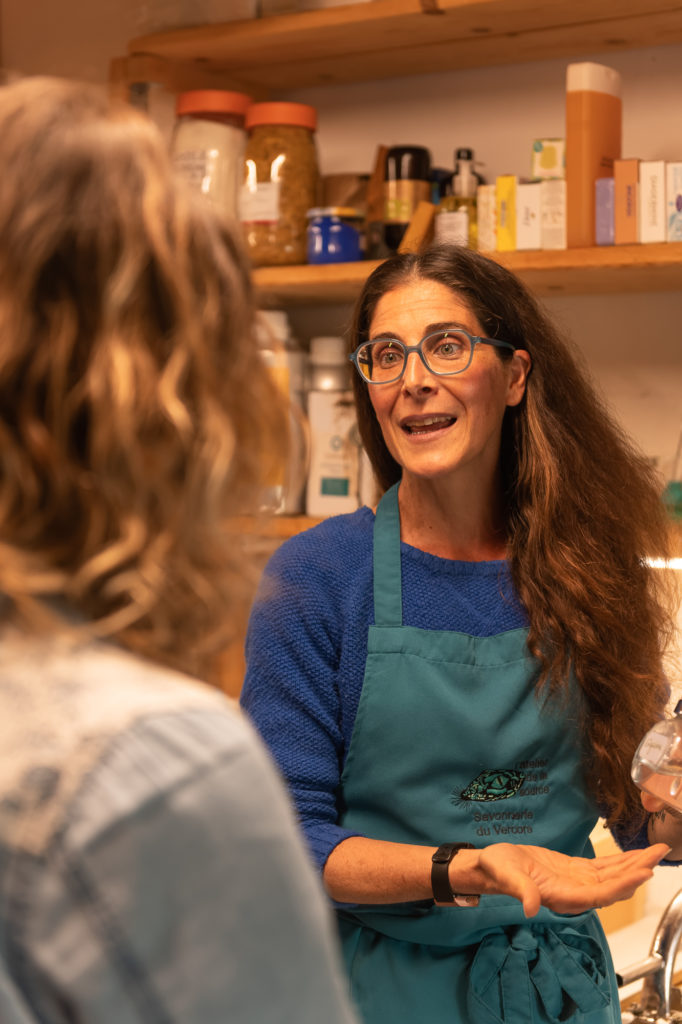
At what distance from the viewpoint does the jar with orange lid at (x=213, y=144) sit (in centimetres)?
210

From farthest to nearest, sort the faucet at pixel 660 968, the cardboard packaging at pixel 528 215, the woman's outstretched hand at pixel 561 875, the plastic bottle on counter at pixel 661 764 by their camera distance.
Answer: the cardboard packaging at pixel 528 215 → the faucet at pixel 660 968 → the plastic bottle on counter at pixel 661 764 → the woman's outstretched hand at pixel 561 875

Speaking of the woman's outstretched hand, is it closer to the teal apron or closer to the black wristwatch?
the black wristwatch

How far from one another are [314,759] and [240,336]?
2.23ft

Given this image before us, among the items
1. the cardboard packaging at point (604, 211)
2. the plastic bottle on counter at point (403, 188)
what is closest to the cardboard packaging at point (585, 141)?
the cardboard packaging at point (604, 211)

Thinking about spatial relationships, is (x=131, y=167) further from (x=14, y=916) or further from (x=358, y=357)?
(x=358, y=357)

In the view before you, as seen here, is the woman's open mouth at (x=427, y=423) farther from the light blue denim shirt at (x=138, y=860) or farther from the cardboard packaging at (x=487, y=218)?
the light blue denim shirt at (x=138, y=860)

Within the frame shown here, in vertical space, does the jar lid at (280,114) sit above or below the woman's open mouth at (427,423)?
above

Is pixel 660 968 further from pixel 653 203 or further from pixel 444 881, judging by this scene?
pixel 653 203

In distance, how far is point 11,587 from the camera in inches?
18.0

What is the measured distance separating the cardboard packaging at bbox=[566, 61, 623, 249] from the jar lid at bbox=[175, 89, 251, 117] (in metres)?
0.64

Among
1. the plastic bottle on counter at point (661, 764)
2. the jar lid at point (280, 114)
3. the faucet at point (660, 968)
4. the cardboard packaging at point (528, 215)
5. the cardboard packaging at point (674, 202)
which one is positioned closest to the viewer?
the plastic bottle on counter at point (661, 764)

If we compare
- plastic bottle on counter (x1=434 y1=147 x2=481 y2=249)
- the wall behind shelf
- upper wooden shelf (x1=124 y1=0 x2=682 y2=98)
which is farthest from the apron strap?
upper wooden shelf (x1=124 y1=0 x2=682 y2=98)

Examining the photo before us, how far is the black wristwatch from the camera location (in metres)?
1.02

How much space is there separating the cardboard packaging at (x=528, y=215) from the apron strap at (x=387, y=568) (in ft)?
2.34
